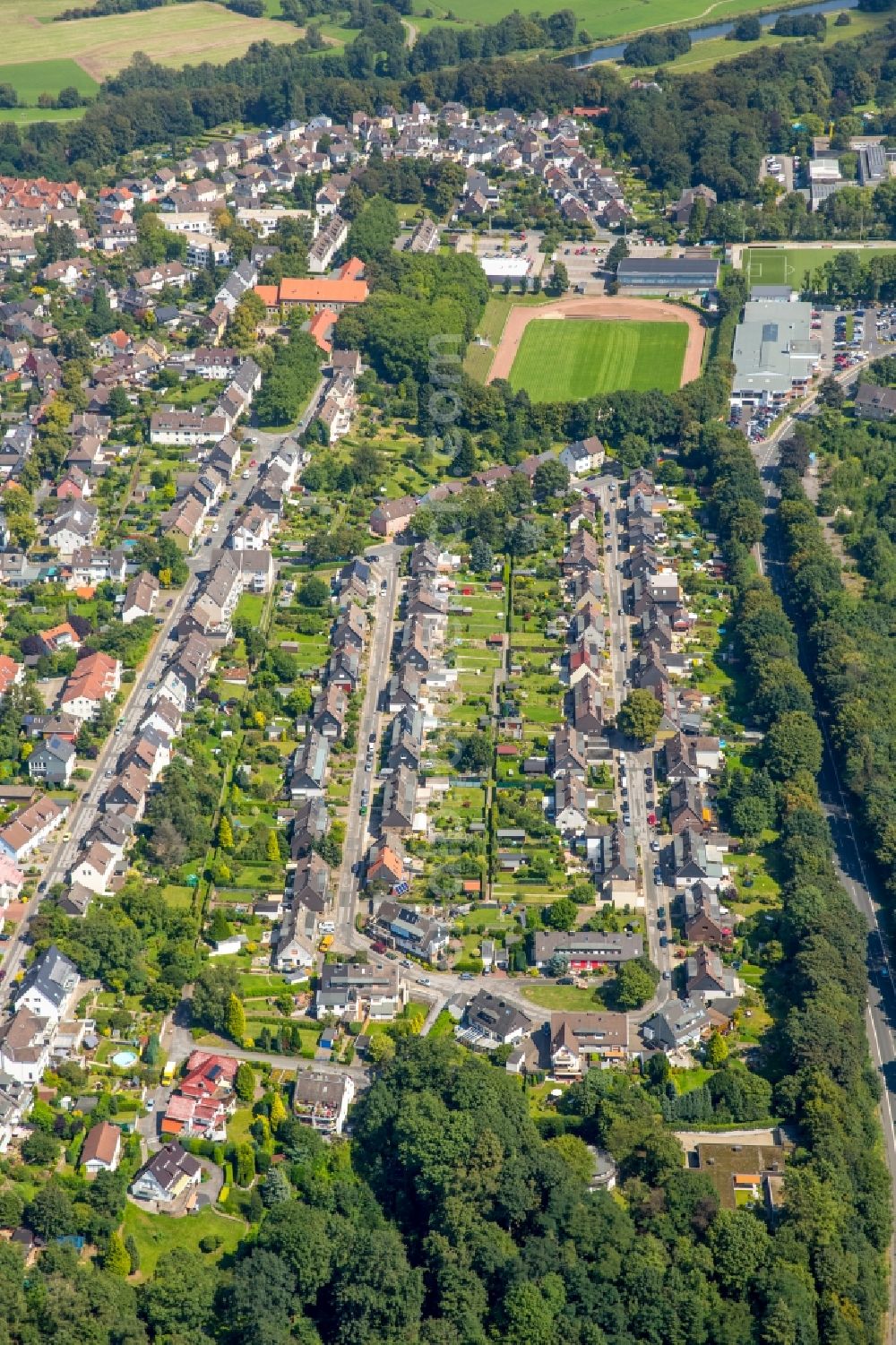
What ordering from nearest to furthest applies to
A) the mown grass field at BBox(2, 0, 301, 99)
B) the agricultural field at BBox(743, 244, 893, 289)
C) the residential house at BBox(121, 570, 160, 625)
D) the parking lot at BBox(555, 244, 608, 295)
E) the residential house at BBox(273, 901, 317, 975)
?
the residential house at BBox(273, 901, 317, 975), the residential house at BBox(121, 570, 160, 625), the agricultural field at BBox(743, 244, 893, 289), the parking lot at BBox(555, 244, 608, 295), the mown grass field at BBox(2, 0, 301, 99)

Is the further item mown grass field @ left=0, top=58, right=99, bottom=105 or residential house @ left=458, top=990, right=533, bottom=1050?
mown grass field @ left=0, top=58, right=99, bottom=105

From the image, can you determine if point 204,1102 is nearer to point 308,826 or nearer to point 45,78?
point 308,826

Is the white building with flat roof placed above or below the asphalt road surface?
above

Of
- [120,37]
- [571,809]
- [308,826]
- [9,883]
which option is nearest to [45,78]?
[120,37]

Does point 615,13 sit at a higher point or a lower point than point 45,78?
higher

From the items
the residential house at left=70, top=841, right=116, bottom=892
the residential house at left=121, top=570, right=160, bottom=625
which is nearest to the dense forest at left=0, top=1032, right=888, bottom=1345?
the residential house at left=70, top=841, right=116, bottom=892

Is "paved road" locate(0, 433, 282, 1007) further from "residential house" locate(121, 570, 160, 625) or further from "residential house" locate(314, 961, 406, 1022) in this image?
"residential house" locate(314, 961, 406, 1022)

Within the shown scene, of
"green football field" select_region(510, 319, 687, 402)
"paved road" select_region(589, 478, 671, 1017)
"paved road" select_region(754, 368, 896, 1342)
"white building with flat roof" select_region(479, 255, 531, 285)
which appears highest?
"white building with flat roof" select_region(479, 255, 531, 285)

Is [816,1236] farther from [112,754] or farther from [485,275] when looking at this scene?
[485,275]
